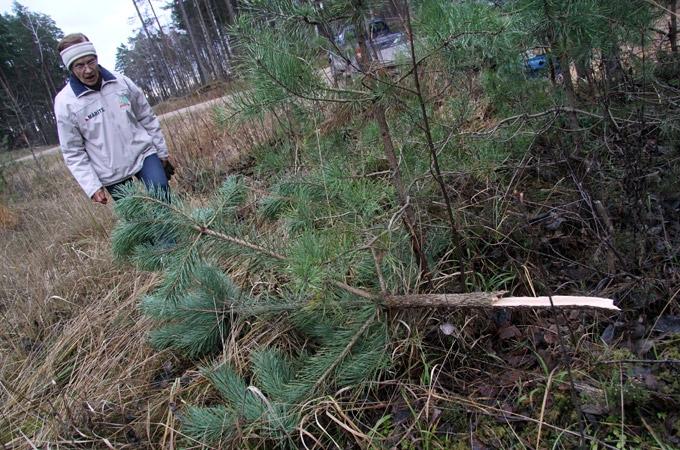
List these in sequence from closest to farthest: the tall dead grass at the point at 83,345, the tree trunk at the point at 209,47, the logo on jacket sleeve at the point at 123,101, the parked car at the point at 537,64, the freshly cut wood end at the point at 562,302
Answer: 1. the freshly cut wood end at the point at 562,302
2. the tall dead grass at the point at 83,345
3. the parked car at the point at 537,64
4. the logo on jacket sleeve at the point at 123,101
5. the tree trunk at the point at 209,47

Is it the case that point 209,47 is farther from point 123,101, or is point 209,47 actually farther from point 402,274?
point 402,274

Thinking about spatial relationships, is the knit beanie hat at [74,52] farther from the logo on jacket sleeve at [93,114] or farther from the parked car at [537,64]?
the parked car at [537,64]

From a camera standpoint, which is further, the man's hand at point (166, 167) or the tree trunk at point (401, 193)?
the man's hand at point (166, 167)

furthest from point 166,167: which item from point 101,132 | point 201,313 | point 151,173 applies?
point 201,313

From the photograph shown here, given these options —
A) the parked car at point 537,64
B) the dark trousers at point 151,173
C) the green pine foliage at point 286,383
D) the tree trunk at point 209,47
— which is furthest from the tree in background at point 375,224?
the tree trunk at point 209,47

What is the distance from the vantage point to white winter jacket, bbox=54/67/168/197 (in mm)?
2764

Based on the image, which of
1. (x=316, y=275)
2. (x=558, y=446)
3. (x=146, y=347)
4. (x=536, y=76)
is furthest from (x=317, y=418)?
(x=536, y=76)

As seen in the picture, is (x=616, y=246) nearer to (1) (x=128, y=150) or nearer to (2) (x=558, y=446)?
(2) (x=558, y=446)

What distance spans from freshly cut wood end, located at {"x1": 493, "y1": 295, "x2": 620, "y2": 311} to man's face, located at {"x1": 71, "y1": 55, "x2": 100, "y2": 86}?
276 centimetres

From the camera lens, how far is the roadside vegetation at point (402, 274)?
1.33 meters

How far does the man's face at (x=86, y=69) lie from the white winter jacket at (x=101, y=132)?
49 mm

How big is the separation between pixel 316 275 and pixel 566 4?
1490 millimetres

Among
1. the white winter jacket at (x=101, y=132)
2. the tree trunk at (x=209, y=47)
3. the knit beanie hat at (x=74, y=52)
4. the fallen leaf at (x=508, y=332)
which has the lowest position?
the fallen leaf at (x=508, y=332)

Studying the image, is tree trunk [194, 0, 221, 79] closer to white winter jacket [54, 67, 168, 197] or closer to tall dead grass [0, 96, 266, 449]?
tall dead grass [0, 96, 266, 449]
